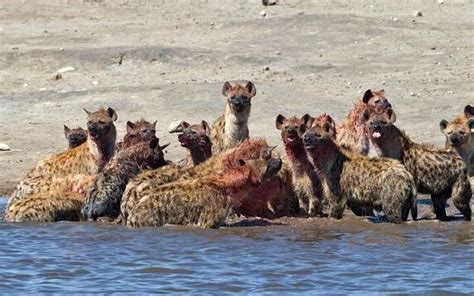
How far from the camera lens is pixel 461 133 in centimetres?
1364

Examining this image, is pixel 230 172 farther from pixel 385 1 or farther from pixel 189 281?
pixel 385 1

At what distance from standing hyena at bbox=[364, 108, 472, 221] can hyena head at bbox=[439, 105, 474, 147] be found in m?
0.87

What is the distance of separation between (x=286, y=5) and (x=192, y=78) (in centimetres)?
525

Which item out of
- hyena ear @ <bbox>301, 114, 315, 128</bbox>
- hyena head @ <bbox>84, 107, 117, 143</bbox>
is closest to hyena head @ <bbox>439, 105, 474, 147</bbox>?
hyena ear @ <bbox>301, 114, 315, 128</bbox>

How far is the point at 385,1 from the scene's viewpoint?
23.7 meters

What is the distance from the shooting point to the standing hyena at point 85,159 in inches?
527

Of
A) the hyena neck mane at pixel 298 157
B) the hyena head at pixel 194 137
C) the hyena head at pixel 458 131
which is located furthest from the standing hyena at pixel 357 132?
the hyena head at pixel 194 137

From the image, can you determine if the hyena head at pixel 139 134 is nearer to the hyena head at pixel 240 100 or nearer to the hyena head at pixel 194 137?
the hyena head at pixel 194 137

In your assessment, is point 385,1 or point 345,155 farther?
point 385,1

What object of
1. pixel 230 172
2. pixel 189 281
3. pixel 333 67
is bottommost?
pixel 189 281

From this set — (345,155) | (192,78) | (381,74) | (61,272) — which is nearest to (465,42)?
(381,74)

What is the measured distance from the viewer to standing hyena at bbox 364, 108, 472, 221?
40.2ft

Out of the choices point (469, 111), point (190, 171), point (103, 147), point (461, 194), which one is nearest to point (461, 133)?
point (469, 111)

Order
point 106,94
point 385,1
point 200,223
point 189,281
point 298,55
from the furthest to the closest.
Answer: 1. point 385,1
2. point 298,55
3. point 106,94
4. point 200,223
5. point 189,281
